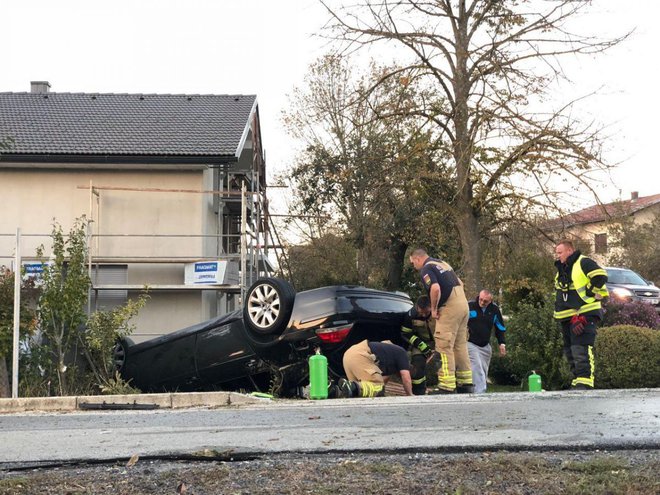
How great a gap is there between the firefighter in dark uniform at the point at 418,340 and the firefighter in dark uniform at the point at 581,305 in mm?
1535

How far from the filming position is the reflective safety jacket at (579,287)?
9734 mm

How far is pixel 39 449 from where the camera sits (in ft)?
18.3

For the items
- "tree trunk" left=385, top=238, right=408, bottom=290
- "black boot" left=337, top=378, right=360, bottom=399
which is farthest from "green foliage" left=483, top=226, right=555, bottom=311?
"black boot" left=337, top=378, right=360, bottom=399

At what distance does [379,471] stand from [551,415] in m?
2.52

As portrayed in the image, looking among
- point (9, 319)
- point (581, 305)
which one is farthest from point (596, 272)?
point (9, 319)

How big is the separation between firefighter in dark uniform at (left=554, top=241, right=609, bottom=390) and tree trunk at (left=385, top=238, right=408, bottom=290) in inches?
798

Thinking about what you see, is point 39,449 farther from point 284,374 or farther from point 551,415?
point 284,374

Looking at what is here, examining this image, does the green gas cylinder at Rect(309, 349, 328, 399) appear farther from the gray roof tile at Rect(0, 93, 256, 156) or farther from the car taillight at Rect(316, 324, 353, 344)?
the gray roof tile at Rect(0, 93, 256, 156)

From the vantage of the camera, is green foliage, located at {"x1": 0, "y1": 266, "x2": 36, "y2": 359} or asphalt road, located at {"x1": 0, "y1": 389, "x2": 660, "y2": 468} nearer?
asphalt road, located at {"x1": 0, "y1": 389, "x2": 660, "y2": 468}

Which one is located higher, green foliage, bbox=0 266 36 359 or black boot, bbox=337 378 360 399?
green foliage, bbox=0 266 36 359

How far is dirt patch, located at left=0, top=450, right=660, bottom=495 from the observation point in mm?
4129

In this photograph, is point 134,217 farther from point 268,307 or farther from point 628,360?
point 628,360

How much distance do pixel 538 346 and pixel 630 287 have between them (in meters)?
9.42

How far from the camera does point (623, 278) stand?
24203mm
